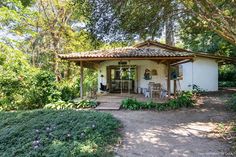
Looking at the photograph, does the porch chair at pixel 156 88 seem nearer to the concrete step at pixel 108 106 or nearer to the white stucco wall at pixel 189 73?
the white stucco wall at pixel 189 73

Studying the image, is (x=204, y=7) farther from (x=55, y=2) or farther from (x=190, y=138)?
(x=55, y=2)

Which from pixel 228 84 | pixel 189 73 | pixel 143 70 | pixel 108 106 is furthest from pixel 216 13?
pixel 228 84

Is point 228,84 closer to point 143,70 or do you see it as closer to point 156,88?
point 143,70

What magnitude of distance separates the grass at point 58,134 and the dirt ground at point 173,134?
53 centimetres

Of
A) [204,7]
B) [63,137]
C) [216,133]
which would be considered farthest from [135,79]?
[63,137]

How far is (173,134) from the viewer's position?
26.3ft

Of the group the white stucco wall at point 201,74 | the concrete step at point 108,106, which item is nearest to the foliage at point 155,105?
the concrete step at point 108,106

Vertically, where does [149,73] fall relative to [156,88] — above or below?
above

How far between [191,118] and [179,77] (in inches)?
385

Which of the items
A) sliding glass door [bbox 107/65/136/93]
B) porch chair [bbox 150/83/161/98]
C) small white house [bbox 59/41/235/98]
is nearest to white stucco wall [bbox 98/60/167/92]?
small white house [bbox 59/41/235/98]

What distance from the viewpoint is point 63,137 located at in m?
6.95

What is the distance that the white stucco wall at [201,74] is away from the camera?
20172mm

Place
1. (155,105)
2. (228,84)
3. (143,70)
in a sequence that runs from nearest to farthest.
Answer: (155,105) < (143,70) < (228,84)

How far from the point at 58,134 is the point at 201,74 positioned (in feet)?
51.6
